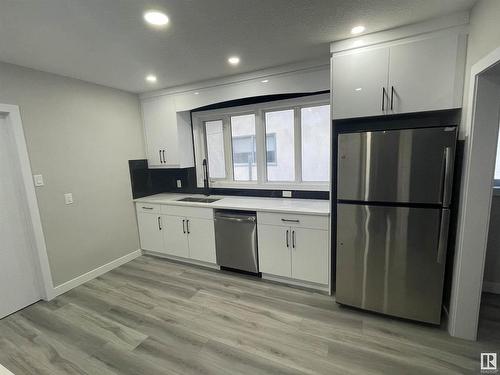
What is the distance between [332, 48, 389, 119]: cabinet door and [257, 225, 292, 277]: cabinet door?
1362 mm

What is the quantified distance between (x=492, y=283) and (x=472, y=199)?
1563 millimetres

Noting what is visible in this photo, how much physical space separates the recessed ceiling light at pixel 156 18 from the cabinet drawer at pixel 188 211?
2.00m

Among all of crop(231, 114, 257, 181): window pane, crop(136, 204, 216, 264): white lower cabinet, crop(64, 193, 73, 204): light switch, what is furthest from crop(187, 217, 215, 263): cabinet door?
crop(64, 193, 73, 204): light switch

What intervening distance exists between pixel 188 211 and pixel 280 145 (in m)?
1.55

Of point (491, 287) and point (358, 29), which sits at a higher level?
point (358, 29)

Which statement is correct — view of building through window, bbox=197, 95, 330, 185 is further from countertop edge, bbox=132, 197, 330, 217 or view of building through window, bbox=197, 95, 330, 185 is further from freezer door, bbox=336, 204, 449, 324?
freezer door, bbox=336, 204, 449, 324

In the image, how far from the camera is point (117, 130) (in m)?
3.29

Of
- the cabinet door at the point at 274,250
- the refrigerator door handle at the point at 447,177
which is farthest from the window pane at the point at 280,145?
the refrigerator door handle at the point at 447,177

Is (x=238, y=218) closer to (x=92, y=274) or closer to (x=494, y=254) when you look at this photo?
(x=92, y=274)

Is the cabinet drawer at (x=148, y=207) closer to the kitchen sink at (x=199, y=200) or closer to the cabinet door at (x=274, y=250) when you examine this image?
the kitchen sink at (x=199, y=200)

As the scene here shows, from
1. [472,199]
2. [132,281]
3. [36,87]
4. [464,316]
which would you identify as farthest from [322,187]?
[36,87]

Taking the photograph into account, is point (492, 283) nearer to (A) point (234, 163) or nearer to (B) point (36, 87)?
(A) point (234, 163)

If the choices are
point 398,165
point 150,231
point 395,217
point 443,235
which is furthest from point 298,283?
point 150,231

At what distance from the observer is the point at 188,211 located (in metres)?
3.15
